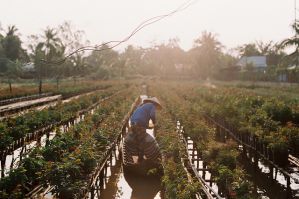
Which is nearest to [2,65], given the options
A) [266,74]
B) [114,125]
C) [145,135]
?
[266,74]

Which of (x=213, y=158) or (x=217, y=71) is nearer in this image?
(x=213, y=158)

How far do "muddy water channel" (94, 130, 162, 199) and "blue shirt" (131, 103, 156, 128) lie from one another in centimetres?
151

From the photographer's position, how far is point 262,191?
426 inches

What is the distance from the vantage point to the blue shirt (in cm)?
1100

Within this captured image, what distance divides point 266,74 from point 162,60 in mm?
36102

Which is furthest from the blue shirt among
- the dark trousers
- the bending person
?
the dark trousers

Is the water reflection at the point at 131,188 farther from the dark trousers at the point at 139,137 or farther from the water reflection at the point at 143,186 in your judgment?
the dark trousers at the point at 139,137

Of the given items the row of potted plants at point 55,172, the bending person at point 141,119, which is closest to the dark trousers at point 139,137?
the bending person at point 141,119

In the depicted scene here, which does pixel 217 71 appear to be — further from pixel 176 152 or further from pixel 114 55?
pixel 176 152

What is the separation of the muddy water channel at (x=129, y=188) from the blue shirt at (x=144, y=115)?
1.51 m

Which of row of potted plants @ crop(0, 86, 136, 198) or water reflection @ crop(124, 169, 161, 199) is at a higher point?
row of potted plants @ crop(0, 86, 136, 198)

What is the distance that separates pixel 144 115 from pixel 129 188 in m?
2.07

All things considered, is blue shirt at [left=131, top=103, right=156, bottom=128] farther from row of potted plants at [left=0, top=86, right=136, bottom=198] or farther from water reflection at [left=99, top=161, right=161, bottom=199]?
water reflection at [left=99, top=161, right=161, bottom=199]

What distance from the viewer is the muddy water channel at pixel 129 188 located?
416 inches
